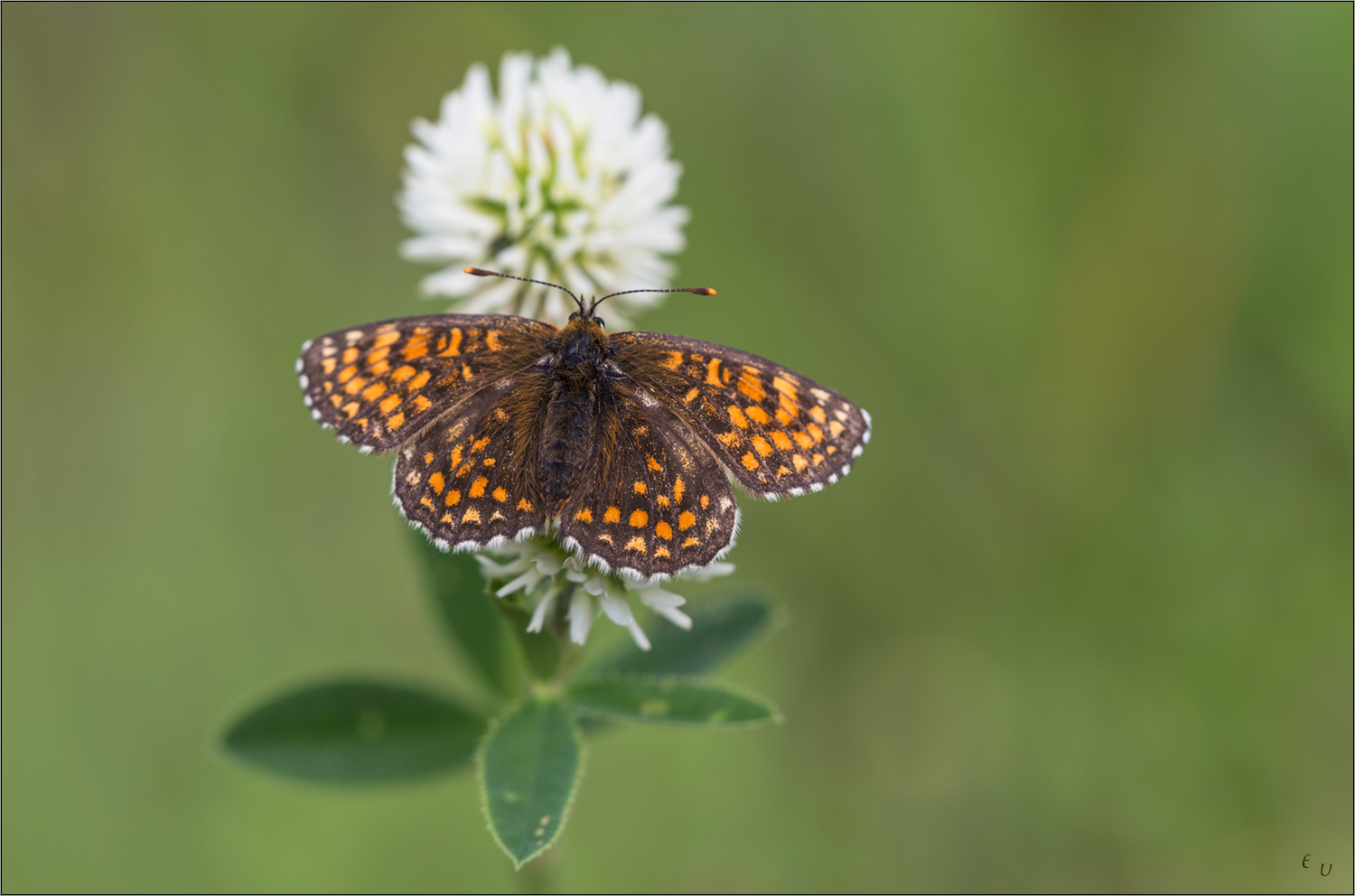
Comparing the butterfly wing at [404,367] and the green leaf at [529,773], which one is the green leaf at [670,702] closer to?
the green leaf at [529,773]

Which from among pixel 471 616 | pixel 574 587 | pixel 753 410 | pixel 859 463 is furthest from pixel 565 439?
pixel 859 463

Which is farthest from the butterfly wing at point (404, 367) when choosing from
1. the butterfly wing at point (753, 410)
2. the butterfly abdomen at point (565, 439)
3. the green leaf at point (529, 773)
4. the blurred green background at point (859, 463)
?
the blurred green background at point (859, 463)

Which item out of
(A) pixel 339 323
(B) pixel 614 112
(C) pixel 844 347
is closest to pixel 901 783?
(C) pixel 844 347

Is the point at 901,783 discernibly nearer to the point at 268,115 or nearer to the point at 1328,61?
the point at 1328,61

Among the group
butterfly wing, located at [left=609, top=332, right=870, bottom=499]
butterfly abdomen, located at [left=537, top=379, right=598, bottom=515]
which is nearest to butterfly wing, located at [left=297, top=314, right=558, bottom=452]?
butterfly abdomen, located at [left=537, top=379, right=598, bottom=515]

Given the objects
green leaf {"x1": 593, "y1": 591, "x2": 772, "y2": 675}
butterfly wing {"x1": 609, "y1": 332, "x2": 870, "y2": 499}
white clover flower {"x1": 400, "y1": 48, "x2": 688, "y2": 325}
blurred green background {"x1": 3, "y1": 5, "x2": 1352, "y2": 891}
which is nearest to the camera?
butterfly wing {"x1": 609, "y1": 332, "x2": 870, "y2": 499}

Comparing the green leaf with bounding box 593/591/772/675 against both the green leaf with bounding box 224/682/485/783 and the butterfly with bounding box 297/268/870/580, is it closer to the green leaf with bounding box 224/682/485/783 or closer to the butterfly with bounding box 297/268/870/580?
the green leaf with bounding box 224/682/485/783
